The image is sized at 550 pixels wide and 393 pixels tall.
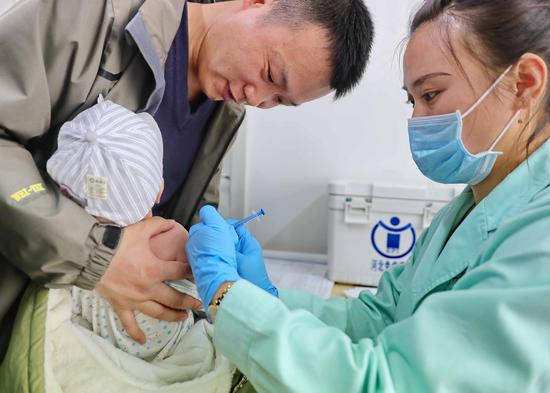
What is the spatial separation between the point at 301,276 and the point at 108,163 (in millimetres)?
1598

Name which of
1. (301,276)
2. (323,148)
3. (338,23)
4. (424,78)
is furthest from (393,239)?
(424,78)

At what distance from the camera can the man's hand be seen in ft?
2.82

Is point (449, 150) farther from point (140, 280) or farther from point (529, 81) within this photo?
point (140, 280)

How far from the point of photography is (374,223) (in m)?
2.05

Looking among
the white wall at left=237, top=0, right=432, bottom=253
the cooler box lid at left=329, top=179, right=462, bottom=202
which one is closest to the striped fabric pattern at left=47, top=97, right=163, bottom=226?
the cooler box lid at left=329, top=179, right=462, bottom=202

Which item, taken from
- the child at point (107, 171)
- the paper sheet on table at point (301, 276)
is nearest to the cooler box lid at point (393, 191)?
the paper sheet on table at point (301, 276)

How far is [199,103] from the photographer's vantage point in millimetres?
1374

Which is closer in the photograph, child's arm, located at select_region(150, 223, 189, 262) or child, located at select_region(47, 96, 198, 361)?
child, located at select_region(47, 96, 198, 361)

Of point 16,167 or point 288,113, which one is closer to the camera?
point 16,167

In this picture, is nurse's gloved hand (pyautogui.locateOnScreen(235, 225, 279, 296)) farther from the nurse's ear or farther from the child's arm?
the nurse's ear

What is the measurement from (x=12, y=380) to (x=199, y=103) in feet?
3.00

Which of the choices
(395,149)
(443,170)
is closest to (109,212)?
(443,170)

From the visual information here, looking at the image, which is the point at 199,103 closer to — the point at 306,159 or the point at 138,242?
the point at 138,242

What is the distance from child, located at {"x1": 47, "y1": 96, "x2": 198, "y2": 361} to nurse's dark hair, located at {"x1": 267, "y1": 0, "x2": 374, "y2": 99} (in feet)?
→ 1.76
